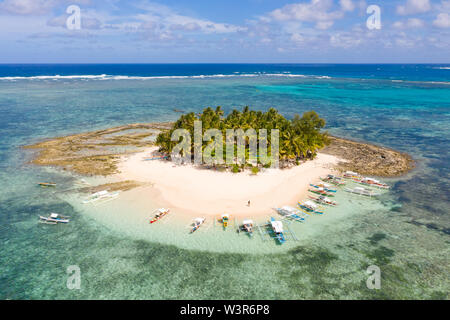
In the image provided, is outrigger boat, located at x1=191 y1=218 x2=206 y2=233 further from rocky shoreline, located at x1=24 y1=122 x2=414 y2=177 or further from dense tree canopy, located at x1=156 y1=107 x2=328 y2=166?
rocky shoreline, located at x1=24 y1=122 x2=414 y2=177

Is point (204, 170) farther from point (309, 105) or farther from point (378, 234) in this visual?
point (309, 105)

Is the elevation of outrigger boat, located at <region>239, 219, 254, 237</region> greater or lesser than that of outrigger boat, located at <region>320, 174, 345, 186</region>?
lesser

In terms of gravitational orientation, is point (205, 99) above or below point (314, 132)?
above

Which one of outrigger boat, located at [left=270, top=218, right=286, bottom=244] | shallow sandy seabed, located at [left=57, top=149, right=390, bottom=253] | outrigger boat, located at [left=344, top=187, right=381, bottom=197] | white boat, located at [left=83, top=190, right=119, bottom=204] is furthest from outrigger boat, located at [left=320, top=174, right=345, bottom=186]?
white boat, located at [left=83, top=190, right=119, bottom=204]

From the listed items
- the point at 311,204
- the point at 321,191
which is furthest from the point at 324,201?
the point at 311,204

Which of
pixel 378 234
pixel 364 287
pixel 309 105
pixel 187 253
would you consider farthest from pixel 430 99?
pixel 187 253

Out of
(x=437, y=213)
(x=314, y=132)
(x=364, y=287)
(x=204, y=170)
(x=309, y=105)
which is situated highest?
(x=309, y=105)

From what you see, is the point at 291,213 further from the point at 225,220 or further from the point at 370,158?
the point at 370,158
